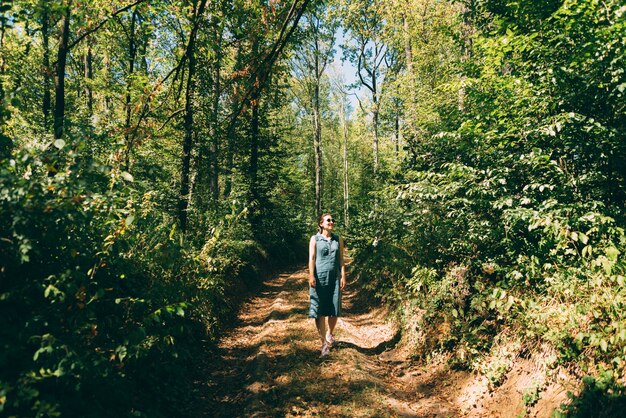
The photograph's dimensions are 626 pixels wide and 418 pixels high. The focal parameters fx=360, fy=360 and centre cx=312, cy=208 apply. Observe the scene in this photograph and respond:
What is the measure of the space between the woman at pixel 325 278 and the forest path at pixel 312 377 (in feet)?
2.20

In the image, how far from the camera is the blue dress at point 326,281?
20.4ft

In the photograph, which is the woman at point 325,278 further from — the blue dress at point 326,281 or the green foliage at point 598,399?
the green foliage at point 598,399

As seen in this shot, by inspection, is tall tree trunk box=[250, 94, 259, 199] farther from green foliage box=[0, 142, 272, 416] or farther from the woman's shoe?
green foliage box=[0, 142, 272, 416]

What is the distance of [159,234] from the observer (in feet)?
17.4

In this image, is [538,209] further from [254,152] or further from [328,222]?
[254,152]

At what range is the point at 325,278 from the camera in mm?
6266

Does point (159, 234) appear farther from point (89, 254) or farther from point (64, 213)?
point (64, 213)

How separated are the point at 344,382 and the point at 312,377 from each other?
1.69ft

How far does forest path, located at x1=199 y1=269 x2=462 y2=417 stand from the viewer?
16.0ft

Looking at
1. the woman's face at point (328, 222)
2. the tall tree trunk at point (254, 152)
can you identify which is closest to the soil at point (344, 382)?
the woman's face at point (328, 222)

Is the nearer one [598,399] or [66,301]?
[66,301]

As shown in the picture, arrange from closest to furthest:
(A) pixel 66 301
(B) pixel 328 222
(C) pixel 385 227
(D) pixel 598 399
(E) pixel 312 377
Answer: (A) pixel 66 301 → (D) pixel 598 399 → (E) pixel 312 377 → (B) pixel 328 222 → (C) pixel 385 227

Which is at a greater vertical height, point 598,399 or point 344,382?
point 598,399

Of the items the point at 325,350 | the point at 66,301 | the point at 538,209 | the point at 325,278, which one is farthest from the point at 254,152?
the point at 66,301
